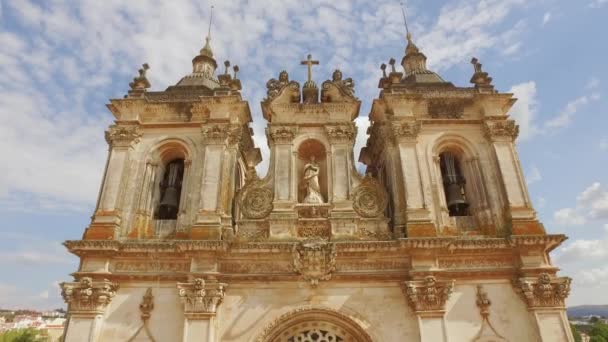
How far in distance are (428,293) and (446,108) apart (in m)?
6.98

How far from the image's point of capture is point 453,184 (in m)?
13.8

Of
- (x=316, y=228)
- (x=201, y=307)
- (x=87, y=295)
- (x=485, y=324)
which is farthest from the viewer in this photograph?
(x=316, y=228)

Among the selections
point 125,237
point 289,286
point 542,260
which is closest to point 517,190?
point 542,260

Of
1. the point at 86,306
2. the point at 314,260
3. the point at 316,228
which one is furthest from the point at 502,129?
the point at 86,306

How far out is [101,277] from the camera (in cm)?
1120

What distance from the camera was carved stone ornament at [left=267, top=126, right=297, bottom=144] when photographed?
13.7 metres

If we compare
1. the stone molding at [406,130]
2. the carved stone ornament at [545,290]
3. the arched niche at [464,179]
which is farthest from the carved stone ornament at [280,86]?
the carved stone ornament at [545,290]

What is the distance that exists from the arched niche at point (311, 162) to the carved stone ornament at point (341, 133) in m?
0.54

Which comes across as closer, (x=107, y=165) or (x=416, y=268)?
(x=416, y=268)

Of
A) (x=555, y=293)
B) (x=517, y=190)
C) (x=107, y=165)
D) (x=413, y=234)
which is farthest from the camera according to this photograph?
(x=107, y=165)

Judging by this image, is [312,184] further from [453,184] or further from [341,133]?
[453,184]

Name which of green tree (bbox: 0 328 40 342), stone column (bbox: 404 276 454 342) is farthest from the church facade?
green tree (bbox: 0 328 40 342)

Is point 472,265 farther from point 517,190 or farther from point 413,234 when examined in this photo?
point 517,190

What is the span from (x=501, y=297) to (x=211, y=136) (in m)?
10.3
